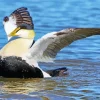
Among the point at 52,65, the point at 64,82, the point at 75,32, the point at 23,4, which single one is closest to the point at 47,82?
the point at 64,82

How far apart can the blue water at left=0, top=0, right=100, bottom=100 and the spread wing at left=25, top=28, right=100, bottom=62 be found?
0.41 meters

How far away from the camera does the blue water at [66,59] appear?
8.66m

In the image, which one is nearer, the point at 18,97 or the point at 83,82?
the point at 18,97

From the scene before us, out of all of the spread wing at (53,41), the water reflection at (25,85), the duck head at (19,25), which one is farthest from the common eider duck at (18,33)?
the water reflection at (25,85)

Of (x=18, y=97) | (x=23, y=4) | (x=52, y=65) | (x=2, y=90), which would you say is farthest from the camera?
(x=23, y=4)

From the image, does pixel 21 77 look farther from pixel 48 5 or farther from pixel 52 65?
pixel 48 5

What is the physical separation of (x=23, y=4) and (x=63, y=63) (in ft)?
29.4

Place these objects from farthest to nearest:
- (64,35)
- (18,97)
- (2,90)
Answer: (64,35), (2,90), (18,97)

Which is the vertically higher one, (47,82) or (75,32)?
(75,32)

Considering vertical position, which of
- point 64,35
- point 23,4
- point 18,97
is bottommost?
point 18,97

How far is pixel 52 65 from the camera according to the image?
11.4 metres

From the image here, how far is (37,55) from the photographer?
9.91 meters

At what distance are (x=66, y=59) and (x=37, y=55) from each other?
2.02 meters

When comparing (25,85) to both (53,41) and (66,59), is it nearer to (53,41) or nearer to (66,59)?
(53,41)
